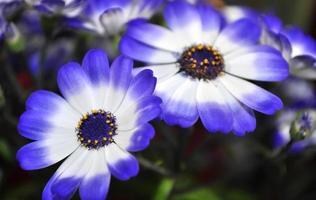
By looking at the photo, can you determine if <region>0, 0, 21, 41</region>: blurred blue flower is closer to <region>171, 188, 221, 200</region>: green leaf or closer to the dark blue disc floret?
the dark blue disc floret

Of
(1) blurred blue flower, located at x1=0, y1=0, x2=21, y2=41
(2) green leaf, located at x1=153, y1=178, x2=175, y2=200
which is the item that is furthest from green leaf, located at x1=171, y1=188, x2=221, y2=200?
(1) blurred blue flower, located at x1=0, y1=0, x2=21, y2=41

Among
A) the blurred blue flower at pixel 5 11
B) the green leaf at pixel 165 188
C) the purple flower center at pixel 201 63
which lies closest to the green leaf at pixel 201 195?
the green leaf at pixel 165 188

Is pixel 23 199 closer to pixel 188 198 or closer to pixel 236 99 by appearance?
pixel 188 198

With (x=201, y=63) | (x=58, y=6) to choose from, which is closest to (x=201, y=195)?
(x=201, y=63)

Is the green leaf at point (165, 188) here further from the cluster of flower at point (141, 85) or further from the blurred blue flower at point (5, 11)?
the blurred blue flower at point (5, 11)

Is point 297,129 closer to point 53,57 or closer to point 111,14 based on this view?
point 111,14

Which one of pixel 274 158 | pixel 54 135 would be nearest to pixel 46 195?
pixel 54 135
